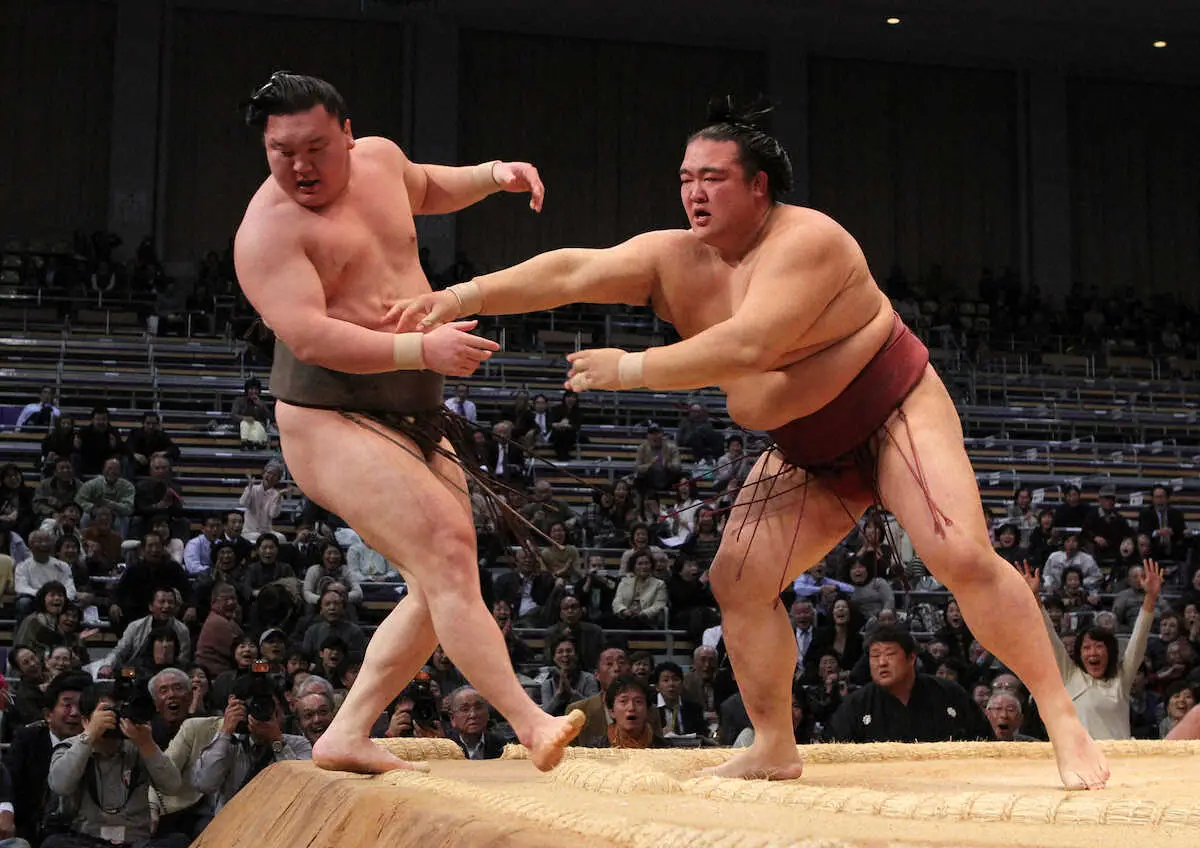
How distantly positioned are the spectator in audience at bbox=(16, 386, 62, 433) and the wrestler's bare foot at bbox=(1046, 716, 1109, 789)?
7.70 meters

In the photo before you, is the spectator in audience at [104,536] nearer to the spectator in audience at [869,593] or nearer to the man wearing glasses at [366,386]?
the spectator in audience at [869,593]

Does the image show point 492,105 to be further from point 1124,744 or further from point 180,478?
point 1124,744

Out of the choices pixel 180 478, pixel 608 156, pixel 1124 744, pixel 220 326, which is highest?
pixel 608 156

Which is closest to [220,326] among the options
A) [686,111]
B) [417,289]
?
[686,111]

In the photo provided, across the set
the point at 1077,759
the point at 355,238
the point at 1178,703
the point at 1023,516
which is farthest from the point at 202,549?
the point at 1077,759

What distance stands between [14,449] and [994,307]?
363 inches

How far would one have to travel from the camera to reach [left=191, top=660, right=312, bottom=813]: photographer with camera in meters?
3.73

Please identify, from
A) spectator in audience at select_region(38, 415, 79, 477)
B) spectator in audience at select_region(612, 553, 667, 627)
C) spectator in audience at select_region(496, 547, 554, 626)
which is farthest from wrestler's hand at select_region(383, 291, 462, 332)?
spectator in audience at select_region(38, 415, 79, 477)

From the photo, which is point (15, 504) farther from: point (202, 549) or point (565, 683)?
point (565, 683)

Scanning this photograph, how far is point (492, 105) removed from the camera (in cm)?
1430

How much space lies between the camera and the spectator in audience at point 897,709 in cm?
418

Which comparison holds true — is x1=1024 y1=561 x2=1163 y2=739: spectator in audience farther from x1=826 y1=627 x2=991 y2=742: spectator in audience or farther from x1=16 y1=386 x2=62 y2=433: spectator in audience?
x1=16 y1=386 x2=62 y2=433: spectator in audience

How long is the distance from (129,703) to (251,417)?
5.59m

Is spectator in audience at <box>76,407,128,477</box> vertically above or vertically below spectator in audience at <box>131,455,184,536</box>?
above
